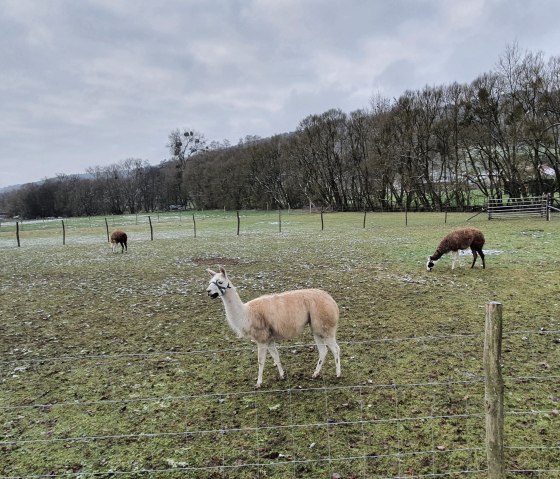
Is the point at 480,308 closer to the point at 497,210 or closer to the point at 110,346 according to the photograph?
the point at 110,346

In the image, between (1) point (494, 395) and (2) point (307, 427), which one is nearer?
(1) point (494, 395)

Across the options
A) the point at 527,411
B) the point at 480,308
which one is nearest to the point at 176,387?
the point at 527,411

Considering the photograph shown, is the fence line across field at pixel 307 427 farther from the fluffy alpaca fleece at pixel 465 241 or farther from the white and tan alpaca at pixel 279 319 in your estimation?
the fluffy alpaca fleece at pixel 465 241

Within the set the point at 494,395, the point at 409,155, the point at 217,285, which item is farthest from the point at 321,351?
the point at 409,155

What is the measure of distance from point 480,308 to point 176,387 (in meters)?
6.89

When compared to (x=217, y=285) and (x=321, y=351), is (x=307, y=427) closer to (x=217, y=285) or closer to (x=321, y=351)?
(x=321, y=351)

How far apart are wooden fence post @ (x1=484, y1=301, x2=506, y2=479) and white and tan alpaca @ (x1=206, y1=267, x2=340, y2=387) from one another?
112 inches

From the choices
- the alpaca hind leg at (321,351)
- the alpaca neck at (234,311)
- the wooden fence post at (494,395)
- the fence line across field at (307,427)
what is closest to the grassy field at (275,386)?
the fence line across field at (307,427)

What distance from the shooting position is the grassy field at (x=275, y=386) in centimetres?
A: 416

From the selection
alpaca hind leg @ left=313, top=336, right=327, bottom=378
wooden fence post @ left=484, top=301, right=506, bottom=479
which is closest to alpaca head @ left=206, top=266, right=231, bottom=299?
alpaca hind leg @ left=313, top=336, right=327, bottom=378

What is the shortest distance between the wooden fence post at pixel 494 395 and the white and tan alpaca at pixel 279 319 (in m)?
2.83

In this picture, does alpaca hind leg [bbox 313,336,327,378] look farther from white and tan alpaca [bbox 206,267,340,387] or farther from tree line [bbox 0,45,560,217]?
tree line [bbox 0,45,560,217]

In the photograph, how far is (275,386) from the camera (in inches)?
229

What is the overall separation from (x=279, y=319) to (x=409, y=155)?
50760mm
